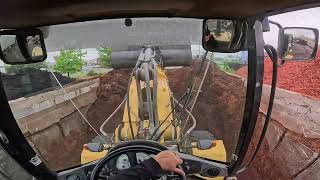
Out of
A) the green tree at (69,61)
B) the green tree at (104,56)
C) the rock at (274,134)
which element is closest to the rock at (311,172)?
the rock at (274,134)

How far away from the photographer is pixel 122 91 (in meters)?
4.36

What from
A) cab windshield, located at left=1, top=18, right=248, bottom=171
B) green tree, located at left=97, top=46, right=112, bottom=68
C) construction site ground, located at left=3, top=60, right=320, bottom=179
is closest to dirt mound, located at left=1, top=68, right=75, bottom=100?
cab windshield, located at left=1, top=18, right=248, bottom=171

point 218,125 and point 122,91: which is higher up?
point 122,91

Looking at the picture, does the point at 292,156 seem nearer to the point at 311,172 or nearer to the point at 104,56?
the point at 311,172

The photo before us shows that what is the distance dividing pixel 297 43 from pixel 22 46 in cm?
98

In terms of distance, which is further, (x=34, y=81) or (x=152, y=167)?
(x=34, y=81)

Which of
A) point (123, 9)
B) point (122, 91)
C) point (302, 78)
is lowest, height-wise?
point (122, 91)

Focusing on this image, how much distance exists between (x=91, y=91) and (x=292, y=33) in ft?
10.3

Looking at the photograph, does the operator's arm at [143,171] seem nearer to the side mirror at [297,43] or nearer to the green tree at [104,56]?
the side mirror at [297,43]

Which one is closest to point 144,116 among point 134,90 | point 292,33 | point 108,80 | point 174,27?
point 134,90

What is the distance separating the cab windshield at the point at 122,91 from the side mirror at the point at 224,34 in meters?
0.10

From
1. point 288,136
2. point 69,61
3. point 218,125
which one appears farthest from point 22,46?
point 218,125

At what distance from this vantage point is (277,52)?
5.31 ft

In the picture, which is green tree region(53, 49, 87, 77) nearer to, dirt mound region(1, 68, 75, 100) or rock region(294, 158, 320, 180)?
dirt mound region(1, 68, 75, 100)
